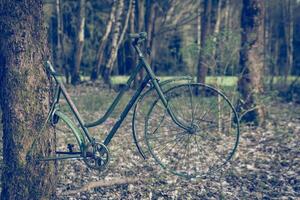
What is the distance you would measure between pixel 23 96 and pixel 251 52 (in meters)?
4.93

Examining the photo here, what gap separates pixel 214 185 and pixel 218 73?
2671 millimetres

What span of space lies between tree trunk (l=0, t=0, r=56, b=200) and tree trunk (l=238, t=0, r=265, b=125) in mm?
4594

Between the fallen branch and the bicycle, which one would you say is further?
the fallen branch

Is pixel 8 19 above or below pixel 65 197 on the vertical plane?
above

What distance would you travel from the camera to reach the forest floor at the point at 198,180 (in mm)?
4734

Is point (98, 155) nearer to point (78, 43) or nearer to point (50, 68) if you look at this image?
point (50, 68)

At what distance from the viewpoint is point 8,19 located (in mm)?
3838

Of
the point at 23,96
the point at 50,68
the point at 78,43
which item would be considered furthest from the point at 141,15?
the point at 23,96

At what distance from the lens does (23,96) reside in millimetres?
3875

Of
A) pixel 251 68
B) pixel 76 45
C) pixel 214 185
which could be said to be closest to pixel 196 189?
pixel 214 185

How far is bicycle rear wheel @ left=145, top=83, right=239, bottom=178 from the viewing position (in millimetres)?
4273

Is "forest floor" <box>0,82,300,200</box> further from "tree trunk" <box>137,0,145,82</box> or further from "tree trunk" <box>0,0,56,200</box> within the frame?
"tree trunk" <box>137,0,145,82</box>

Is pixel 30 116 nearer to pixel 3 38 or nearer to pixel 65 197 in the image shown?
pixel 3 38

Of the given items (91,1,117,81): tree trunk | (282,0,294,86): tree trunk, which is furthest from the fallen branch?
(91,1,117,81): tree trunk
